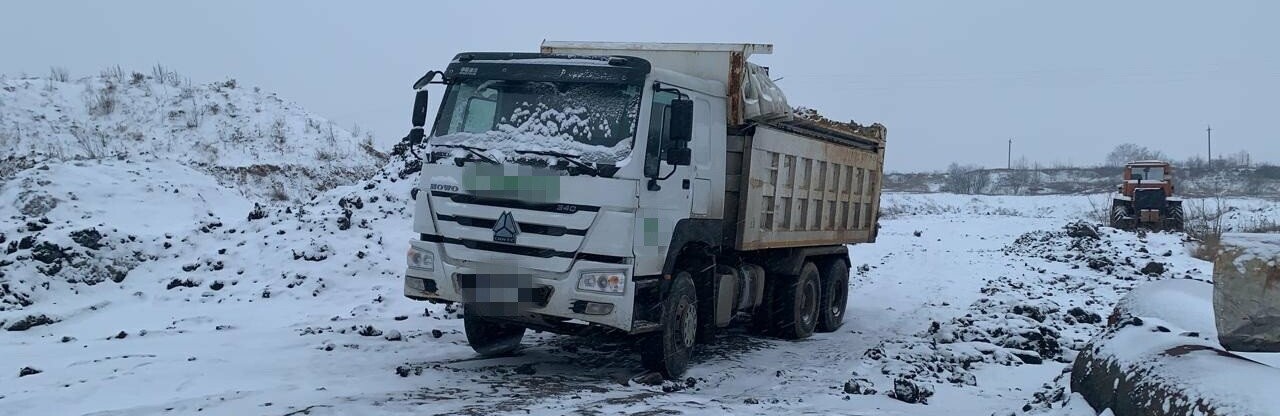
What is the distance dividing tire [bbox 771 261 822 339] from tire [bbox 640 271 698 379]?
271 centimetres

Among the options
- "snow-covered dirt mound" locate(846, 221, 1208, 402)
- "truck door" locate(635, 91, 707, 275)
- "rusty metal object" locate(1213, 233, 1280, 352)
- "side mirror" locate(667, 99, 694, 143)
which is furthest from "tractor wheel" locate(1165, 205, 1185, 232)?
"rusty metal object" locate(1213, 233, 1280, 352)

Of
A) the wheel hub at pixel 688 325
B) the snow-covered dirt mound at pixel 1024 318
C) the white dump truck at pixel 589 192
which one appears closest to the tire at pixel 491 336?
the white dump truck at pixel 589 192

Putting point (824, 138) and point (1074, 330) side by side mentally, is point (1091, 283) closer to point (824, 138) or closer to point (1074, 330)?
point (1074, 330)

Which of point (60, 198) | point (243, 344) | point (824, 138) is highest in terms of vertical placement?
point (824, 138)

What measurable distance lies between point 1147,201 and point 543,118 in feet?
93.0

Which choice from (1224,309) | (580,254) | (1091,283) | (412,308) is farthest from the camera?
(1091,283)

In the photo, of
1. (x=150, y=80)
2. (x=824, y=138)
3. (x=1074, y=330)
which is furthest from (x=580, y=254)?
(x=150, y=80)

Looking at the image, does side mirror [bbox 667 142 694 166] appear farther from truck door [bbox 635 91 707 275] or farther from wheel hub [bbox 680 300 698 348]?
wheel hub [bbox 680 300 698 348]

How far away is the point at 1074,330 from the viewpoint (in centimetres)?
1083

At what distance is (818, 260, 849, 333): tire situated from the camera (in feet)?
38.7

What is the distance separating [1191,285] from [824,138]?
4.16 m

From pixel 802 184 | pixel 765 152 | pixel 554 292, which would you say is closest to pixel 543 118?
pixel 554 292

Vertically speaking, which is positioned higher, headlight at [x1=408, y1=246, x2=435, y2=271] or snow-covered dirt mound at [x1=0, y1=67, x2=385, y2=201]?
snow-covered dirt mound at [x1=0, y1=67, x2=385, y2=201]

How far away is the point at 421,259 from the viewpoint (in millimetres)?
7477
